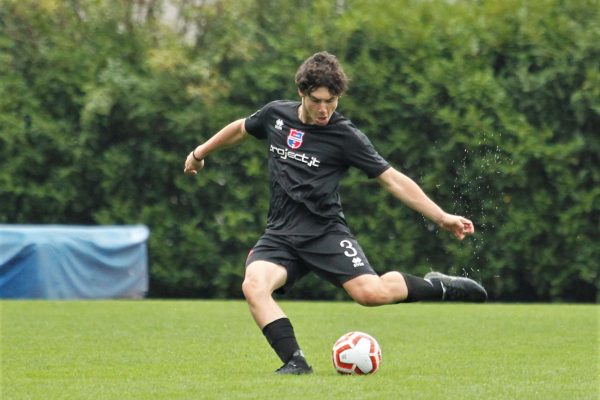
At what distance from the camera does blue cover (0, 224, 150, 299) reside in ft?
55.9

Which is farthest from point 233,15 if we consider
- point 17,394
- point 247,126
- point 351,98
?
point 17,394

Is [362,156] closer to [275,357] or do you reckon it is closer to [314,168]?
[314,168]

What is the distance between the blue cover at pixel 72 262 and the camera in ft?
55.9

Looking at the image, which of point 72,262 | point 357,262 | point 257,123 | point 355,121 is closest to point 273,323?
point 357,262

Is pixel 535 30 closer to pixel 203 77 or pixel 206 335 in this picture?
pixel 203 77

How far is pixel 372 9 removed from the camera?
18.6m

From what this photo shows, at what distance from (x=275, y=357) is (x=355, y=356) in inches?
54.5

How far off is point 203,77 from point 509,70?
4430 millimetres

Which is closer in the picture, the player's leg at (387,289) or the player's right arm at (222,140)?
the player's leg at (387,289)

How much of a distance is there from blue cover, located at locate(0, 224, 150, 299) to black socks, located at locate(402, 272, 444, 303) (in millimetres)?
9883

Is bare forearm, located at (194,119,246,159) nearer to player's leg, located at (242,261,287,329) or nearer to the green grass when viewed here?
player's leg, located at (242,261,287,329)

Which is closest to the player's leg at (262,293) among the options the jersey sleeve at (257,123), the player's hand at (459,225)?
the jersey sleeve at (257,123)

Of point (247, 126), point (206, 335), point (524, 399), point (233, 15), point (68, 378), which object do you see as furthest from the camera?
point (233, 15)

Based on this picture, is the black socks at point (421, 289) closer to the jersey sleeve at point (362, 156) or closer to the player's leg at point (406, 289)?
the player's leg at point (406, 289)
